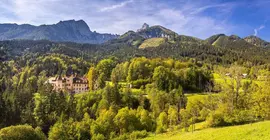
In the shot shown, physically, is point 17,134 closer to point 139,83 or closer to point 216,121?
point 216,121

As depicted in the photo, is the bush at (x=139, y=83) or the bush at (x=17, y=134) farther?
Result: the bush at (x=139, y=83)

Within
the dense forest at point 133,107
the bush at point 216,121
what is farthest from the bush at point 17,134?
the bush at point 216,121

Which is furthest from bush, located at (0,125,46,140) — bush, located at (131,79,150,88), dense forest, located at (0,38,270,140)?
bush, located at (131,79,150,88)

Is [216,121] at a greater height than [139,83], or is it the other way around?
[139,83]

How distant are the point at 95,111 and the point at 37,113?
22.4m

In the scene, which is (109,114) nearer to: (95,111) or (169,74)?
(95,111)

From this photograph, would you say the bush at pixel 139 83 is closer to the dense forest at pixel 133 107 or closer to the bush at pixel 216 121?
the dense forest at pixel 133 107

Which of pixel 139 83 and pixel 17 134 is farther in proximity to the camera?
pixel 139 83

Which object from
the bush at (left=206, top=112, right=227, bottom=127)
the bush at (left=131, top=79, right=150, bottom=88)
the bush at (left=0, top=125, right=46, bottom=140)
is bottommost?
the bush at (left=0, top=125, right=46, bottom=140)

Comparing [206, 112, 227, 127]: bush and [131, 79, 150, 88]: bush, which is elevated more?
[131, 79, 150, 88]: bush

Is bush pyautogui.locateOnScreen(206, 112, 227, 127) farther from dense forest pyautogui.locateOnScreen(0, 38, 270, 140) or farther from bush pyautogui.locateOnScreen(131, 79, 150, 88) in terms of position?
bush pyautogui.locateOnScreen(131, 79, 150, 88)

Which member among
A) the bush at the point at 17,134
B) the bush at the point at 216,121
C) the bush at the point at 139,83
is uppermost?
the bush at the point at 139,83

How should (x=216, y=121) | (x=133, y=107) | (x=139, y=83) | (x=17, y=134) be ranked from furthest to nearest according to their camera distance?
(x=139, y=83)
(x=133, y=107)
(x=17, y=134)
(x=216, y=121)

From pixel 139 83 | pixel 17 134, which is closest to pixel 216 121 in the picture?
pixel 17 134
